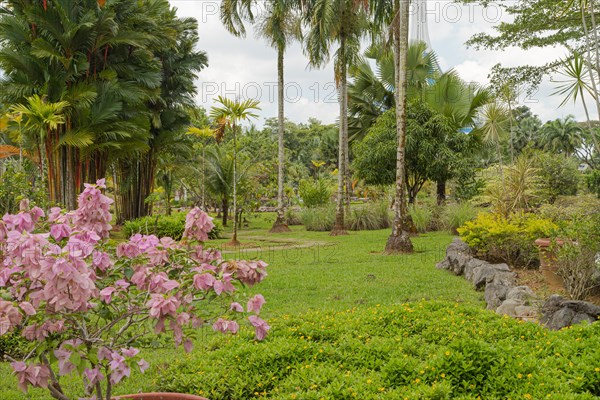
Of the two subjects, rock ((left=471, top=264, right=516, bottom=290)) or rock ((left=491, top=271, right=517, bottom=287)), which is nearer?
rock ((left=491, top=271, right=517, bottom=287))

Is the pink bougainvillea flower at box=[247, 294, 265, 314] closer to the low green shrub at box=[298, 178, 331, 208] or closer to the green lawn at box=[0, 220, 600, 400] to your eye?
the green lawn at box=[0, 220, 600, 400]

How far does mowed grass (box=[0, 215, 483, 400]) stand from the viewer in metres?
4.81

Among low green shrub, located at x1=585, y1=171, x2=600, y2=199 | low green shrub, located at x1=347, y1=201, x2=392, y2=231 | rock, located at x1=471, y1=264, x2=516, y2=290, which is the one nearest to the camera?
rock, located at x1=471, y1=264, x2=516, y2=290

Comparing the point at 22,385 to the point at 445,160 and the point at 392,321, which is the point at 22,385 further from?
the point at 445,160

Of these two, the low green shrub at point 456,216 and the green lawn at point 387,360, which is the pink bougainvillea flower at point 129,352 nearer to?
the green lawn at point 387,360

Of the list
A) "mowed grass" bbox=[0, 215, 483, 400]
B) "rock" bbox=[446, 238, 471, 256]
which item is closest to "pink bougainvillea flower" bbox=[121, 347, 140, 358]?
"mowed grass" bbox=[0, 215, 483, 400]

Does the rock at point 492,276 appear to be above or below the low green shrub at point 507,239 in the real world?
below

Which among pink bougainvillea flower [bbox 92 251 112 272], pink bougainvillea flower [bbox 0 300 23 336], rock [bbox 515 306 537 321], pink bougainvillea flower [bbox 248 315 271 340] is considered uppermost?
pink bougainvillea flower [bbox 92 251 112 272]

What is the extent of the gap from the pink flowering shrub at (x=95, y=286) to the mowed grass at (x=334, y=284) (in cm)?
170

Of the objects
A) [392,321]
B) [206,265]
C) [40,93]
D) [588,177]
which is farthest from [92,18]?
[588,177]

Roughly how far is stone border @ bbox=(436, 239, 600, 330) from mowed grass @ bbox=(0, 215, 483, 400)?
0.24 meters

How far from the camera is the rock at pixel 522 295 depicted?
653 cm

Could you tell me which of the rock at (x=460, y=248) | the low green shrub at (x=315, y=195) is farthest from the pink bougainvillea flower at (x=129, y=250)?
the low green shrub at (x=315, y=195)

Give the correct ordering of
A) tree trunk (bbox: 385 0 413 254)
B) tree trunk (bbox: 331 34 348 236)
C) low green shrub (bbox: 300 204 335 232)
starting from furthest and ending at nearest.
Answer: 1. low green shrub (bbox: 300 204 335 232)
2. tree trunk (bbox: 331 34 348 236)
3. tree trunk (bbox: 385 0 413 254)
